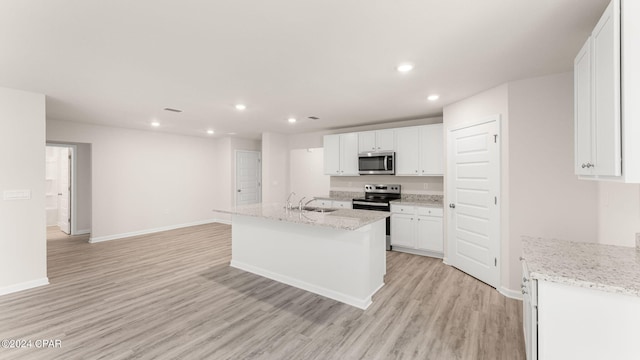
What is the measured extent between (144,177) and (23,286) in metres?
3.41

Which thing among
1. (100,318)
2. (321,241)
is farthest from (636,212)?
(100,318)

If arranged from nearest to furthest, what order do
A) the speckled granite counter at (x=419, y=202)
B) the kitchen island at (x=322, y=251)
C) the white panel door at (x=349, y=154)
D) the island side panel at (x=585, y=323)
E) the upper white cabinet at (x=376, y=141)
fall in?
1. the island side panel at (x=585, y=323)
2. the kitchen island at (x=322, y=251)
3. the speckled granite counter at (x=419, y=202)
4. the upper white cabinet at (x=376, y=141)
5. the white panel door at (x=349, y=154)

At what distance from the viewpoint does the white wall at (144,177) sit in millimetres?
5672

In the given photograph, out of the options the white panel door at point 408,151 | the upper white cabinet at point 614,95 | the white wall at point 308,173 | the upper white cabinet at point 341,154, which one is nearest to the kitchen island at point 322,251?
the upper white cabinet at point 614,95

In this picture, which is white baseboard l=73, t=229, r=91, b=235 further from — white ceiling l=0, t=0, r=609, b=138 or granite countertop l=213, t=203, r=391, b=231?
granite countertop l=213, t=203, r=391, b=231

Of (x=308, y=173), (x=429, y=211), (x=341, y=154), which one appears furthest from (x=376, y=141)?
(x=308, y=173)

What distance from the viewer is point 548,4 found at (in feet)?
5.52

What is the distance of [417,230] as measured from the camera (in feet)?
15.3

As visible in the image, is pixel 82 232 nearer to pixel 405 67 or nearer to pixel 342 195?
pixel 342 195

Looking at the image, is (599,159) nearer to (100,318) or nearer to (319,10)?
(319,10)

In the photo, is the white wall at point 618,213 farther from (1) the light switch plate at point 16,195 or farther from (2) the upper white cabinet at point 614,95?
(1) the light switch plate at point 16,195

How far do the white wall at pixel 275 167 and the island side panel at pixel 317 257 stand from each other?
8.70ft

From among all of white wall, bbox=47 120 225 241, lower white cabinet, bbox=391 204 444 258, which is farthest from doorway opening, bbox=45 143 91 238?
lower white cabinet, bbox=391 204 444 258

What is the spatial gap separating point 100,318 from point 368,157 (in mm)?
4527
